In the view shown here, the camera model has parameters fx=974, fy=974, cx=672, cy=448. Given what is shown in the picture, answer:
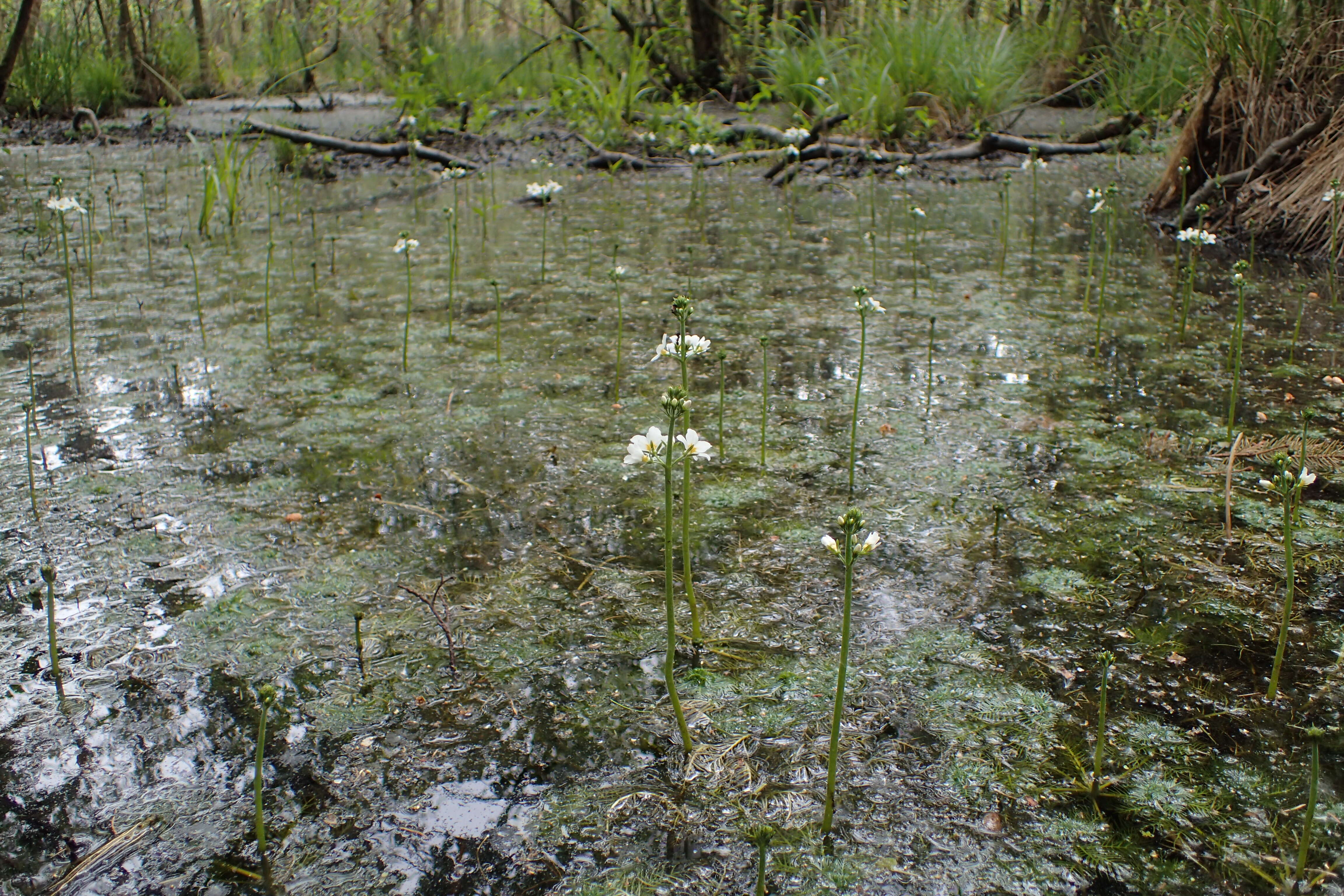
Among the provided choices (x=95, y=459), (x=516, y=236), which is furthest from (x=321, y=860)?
(x=516, y=236)

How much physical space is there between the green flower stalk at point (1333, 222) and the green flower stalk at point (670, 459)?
311 centimetres

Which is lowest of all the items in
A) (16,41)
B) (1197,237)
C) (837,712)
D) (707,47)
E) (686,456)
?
(837,712)

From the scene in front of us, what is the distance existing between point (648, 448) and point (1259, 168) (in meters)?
4.21

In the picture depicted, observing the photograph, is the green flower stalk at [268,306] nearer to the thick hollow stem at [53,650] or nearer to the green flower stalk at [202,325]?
the green flower stalk at [202,325]

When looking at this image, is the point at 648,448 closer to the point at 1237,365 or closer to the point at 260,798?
the point at 260,798

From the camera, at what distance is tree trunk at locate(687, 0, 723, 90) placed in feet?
30.3

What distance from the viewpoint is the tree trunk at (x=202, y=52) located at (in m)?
11.1

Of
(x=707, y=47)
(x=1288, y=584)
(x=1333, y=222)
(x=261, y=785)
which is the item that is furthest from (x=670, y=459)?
(x=707, y=47)

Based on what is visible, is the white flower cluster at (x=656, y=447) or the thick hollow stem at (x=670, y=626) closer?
the thick hollow stem at (x=670, y=626)

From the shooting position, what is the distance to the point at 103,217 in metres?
5.35

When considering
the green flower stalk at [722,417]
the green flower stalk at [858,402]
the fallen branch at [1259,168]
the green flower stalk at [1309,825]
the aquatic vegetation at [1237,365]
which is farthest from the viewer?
the fallen branch at [1259,168]

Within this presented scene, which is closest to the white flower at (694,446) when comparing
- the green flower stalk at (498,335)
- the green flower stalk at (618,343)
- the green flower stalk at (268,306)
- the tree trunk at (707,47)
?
the green flower stalk at (618,343)

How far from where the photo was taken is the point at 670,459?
1418 millimetres

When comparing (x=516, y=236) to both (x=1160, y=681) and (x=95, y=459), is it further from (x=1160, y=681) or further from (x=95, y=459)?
(x=1160, y=681)
